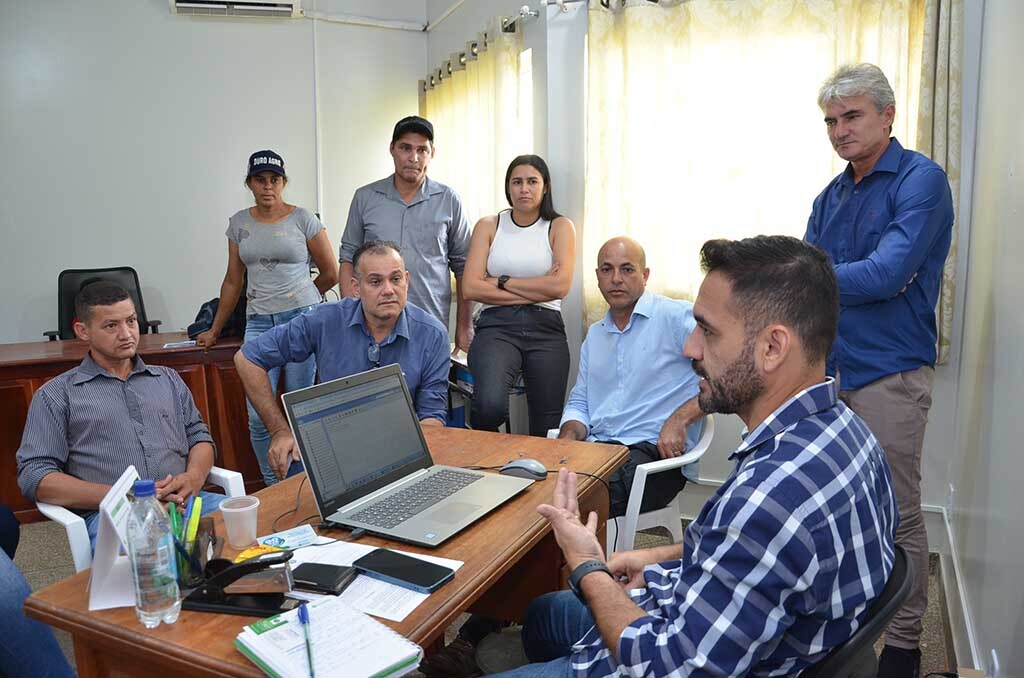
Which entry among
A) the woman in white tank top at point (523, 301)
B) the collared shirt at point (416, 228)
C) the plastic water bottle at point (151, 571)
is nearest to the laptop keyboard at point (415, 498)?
the plastic water bottle at point (151, 571)

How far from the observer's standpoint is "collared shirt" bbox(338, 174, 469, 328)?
3344 millimetres

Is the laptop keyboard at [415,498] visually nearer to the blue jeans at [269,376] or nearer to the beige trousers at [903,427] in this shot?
the beige trousers at [903,427]

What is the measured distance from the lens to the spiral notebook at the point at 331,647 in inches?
39.8

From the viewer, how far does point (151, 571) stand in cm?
116

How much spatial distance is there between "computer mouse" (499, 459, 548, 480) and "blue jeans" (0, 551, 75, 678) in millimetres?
1152

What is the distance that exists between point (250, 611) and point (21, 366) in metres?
2.80

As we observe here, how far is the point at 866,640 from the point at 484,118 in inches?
149

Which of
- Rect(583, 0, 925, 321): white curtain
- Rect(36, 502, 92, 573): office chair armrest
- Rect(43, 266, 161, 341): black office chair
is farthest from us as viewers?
Rect(43, 266, 161, 341): black office chair

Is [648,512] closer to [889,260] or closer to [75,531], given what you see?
[889,260]

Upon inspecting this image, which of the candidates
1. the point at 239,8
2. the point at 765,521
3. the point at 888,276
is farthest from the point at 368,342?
the point at 239,8

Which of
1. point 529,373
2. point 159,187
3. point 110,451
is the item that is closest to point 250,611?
point 110,451

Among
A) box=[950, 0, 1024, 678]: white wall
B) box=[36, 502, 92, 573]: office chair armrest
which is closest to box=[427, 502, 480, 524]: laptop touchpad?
box=[36, 502, 92, 573]: office chair armrest

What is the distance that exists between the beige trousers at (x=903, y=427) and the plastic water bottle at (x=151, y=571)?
5.81 feet

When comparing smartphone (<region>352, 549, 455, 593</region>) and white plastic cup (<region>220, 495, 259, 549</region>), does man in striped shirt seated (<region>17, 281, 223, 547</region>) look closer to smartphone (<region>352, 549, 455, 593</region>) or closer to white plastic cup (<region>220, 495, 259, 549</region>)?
white plastic cup (<region>220, 495, 259, 549</region>)
